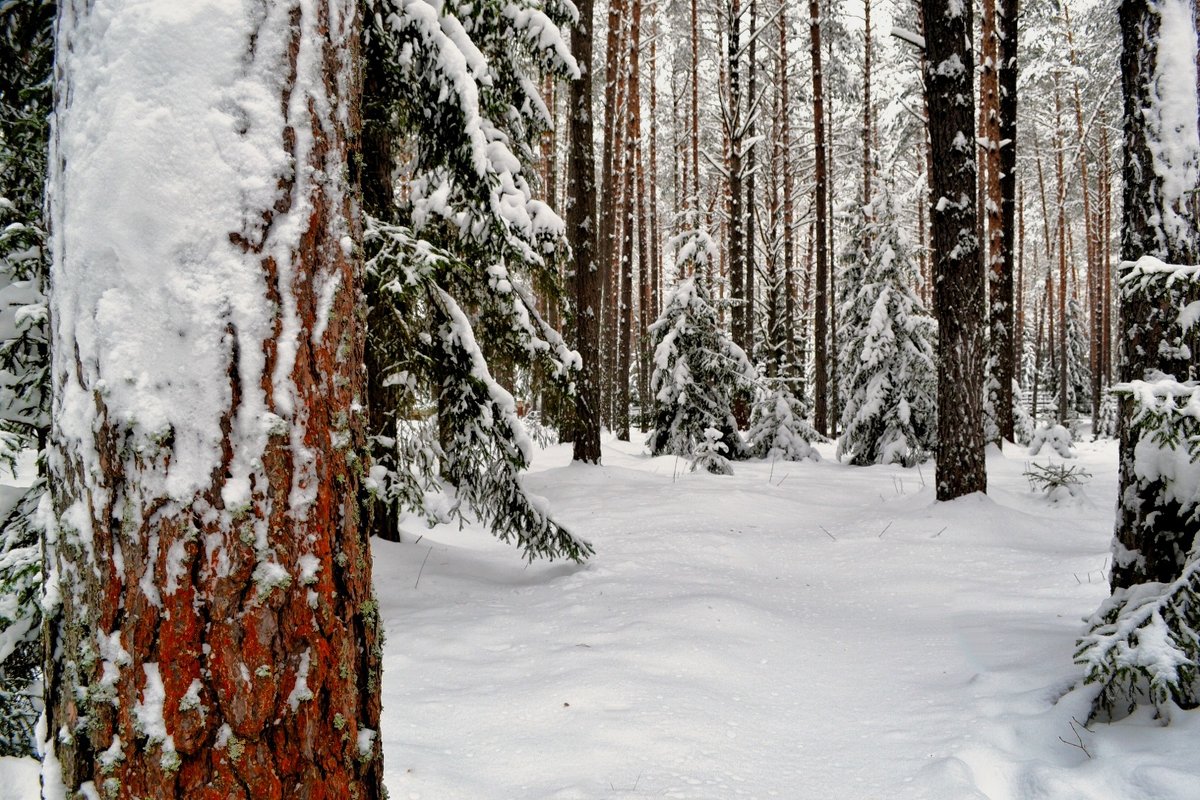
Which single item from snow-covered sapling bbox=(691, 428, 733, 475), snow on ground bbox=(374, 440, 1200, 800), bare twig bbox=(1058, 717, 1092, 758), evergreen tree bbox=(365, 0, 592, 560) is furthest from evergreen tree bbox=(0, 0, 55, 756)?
snow-covered sapling bbox=(691, 428, 733, 475)

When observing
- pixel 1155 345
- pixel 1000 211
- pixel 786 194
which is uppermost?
pixel 786 194

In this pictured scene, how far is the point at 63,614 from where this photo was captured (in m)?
1.28

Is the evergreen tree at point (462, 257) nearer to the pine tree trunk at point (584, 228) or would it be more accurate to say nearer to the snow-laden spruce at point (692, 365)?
the pine tree trunk at point (584, 228)

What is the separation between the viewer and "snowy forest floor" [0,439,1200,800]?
8.48 feet

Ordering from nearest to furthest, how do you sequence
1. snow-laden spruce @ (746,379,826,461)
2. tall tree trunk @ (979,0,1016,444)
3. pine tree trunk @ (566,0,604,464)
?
1. pine tree trunk @ (566,0,604,464)
2. tall tree trunk @ (979,0,1016,444)
3. snow-laden spruce @ (746,379,826,461)

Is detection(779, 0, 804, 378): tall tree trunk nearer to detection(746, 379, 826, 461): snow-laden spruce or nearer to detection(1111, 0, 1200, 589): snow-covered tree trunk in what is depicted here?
detection(746, 379, 826, 461): snow-laden spruce

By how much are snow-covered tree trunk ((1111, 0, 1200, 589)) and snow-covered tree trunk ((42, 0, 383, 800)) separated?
347cm

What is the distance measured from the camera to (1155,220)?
11.2 ft

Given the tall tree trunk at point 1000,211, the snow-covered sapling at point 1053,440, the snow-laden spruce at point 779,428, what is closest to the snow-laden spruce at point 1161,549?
the snow-covered sapling at point 1053,440

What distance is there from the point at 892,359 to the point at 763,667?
10.7m

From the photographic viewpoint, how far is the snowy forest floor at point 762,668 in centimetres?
259

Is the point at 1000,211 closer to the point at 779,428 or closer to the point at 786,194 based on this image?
the point at 779,428

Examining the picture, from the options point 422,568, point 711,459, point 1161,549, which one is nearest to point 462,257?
point 422,568

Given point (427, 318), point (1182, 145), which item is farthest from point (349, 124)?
point (1182, 145)
